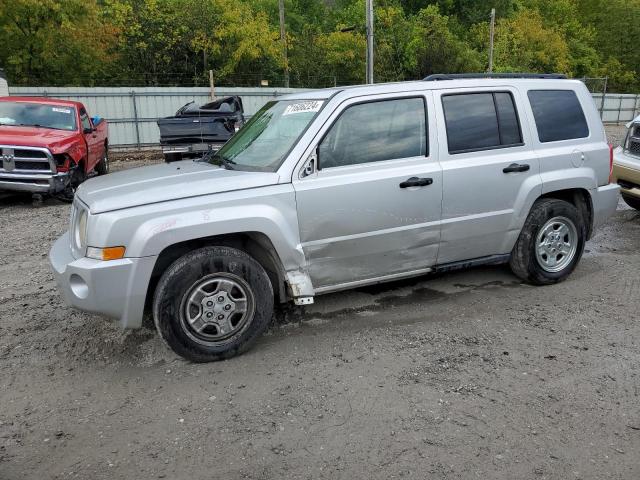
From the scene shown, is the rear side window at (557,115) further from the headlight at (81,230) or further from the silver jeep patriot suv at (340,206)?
the headlight at (81,230)

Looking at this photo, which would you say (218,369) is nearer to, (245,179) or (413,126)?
(245,179)

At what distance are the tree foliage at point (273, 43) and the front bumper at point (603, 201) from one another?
1071 inches

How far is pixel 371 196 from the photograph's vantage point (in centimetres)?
418

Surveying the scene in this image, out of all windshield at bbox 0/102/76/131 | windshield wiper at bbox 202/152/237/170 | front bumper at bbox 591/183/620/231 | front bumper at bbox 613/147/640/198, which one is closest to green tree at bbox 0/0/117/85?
windshield at bbox 0/102/76/131

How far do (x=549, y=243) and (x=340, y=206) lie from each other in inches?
91.4

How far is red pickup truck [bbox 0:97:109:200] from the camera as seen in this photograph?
9273mm

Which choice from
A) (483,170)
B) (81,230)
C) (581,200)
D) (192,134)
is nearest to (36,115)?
(192,134)

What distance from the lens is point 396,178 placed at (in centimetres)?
427

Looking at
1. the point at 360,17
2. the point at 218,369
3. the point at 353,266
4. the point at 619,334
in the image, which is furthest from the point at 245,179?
the point at 360,17

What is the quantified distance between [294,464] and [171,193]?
6.40 feet

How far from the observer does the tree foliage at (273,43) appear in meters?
28.5

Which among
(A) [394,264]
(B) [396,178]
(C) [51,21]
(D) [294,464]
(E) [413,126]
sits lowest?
(D) [294,464]

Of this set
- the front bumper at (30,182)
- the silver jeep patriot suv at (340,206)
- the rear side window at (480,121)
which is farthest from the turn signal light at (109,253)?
the front bumper at (30,182)

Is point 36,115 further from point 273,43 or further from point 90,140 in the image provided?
point 273,43
